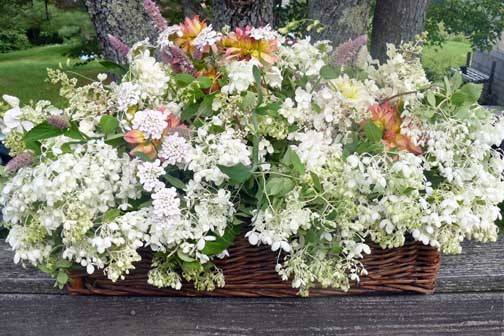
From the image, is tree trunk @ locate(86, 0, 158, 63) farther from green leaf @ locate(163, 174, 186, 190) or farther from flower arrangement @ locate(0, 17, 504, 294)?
green leaf @ locate(163, 174, 186, 190)

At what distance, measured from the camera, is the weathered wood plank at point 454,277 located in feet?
4.40

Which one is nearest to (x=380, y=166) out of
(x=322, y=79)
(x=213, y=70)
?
(x=322, y=79)

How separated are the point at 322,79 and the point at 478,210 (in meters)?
0.42

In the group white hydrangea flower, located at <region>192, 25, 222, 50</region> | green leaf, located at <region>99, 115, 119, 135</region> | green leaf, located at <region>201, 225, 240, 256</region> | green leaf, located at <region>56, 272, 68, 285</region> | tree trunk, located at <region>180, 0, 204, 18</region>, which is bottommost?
tree trunk, located at <region>180, 0, 204, 18</region>

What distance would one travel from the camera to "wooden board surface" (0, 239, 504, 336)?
1304 mm

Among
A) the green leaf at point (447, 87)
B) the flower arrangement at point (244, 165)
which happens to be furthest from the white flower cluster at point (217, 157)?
the green leaf at point (447, 87)

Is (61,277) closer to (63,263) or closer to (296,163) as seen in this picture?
(63,263)

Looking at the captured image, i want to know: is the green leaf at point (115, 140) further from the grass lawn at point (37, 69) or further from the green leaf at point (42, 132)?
the grass lawn at point (37, 69)

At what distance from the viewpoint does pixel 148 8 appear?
127 centimetres

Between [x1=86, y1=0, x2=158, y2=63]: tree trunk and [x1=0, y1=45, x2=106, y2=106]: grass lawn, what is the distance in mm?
5018

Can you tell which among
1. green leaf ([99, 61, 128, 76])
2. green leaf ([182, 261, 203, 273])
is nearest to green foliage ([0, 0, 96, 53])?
green leaf ([99, 61, 128, 76])

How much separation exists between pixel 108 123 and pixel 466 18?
4593 mm

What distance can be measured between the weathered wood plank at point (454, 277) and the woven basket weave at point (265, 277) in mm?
65

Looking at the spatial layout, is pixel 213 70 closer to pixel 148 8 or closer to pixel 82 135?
pixel 148 8
